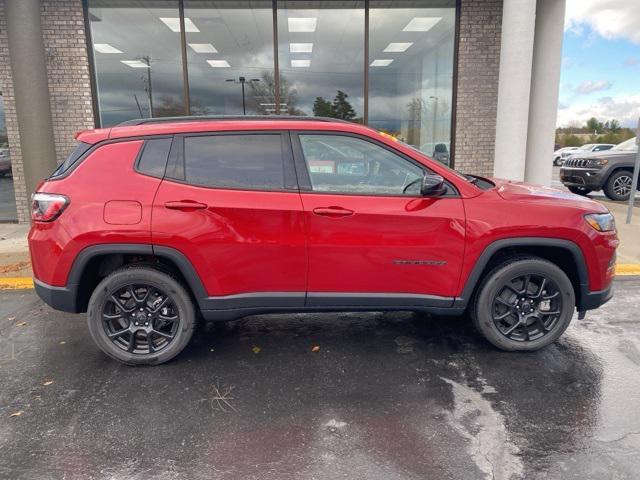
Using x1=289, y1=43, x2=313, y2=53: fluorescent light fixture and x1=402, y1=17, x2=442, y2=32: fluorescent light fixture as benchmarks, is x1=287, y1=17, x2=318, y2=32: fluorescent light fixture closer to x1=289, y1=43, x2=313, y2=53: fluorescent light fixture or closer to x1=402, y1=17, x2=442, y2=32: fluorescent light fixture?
x1=289, y1=43, x2=313, y2=53: fluorescent light fixture

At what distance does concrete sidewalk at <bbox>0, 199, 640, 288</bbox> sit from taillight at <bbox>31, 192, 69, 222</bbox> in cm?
270

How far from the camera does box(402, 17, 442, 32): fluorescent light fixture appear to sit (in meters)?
9.33

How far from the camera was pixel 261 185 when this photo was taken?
3.42 metres

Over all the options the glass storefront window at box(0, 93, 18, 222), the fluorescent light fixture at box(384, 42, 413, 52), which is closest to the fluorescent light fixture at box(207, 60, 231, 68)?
the fluorescent light fixture at box(384, 42, 413, 52)

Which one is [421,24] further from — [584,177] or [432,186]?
[432,186]

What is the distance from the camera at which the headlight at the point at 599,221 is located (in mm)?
3506

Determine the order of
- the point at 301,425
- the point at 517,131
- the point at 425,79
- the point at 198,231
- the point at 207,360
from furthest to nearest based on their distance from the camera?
the point at 425,79 → the point at 517,131 → the point at 207,360 → the point at 198,231 → the point at 301,425

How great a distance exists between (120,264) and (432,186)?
237 cm

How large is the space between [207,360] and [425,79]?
8.04m

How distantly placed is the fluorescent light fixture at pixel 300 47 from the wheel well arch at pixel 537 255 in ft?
23.5

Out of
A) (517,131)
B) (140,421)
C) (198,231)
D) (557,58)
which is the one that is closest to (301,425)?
(140,421)

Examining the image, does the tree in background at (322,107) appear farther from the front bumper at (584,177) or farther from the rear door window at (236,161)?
the front bumper at (584,177)

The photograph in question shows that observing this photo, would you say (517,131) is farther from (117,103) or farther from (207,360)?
(117,103)

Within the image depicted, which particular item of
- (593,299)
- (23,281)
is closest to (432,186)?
(593,299)
